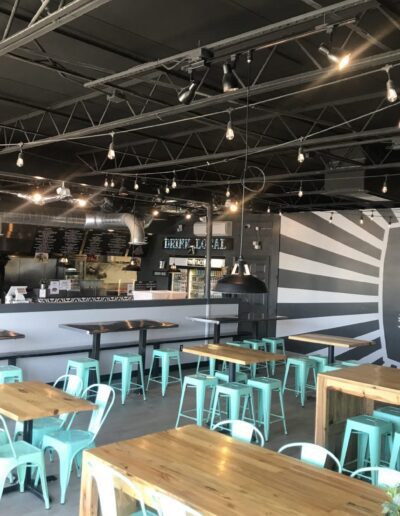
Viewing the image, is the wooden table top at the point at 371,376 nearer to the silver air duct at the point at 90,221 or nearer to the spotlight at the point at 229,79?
the spotlight at the point at 229,79

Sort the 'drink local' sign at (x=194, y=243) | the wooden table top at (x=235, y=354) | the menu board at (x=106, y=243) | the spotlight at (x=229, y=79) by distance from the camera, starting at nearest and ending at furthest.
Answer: the spotlight at (x=229, y=79)
the wooden table top at (x=235, y=354)
the 'drink local' sign at (x=194, y=243)
the menu board at (x=106, y=243)

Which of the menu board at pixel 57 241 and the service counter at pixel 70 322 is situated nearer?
the service counter at pixel 70 322

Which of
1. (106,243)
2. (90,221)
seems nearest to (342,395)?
(90,221)

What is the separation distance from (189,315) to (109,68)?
5.05 meters

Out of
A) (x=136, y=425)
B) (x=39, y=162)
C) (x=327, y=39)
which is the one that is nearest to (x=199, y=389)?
(x=136, y=425)

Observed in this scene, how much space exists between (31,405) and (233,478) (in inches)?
68.0

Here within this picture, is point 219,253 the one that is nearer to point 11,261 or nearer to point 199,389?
point 11,261

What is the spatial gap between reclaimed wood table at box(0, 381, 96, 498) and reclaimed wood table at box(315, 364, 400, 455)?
1821 millimetres

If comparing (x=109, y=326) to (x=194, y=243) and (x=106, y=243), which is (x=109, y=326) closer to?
(x=194, y=243)

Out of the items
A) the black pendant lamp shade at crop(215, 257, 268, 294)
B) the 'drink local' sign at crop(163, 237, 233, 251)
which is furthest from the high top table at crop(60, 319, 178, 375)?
the 'drink local' sign at crop(163, 237, 233, 251)

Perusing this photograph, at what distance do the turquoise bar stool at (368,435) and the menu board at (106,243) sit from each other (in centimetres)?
900

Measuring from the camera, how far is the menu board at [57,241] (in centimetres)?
1142

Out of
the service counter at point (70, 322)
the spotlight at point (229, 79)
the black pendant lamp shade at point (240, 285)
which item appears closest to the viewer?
the spotlight at point (229, 79)

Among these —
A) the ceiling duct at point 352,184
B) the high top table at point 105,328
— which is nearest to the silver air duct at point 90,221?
the high top table at point 105,328
